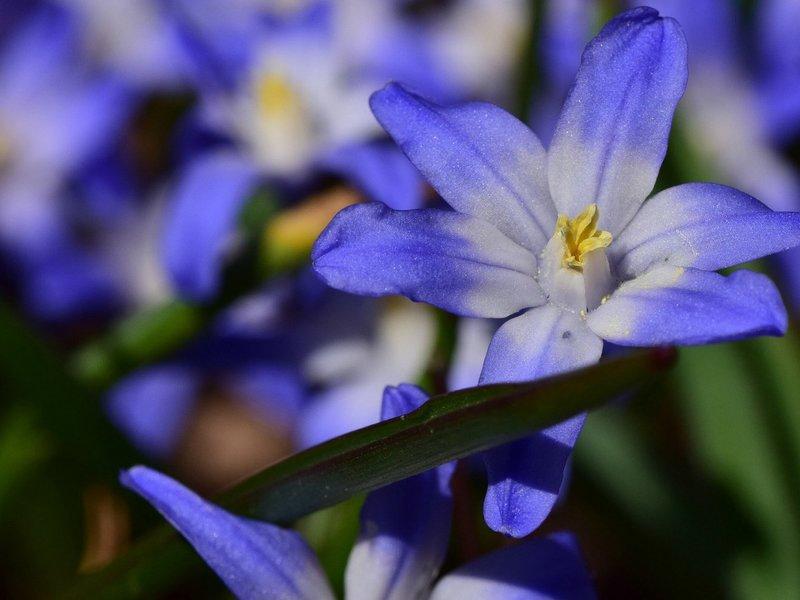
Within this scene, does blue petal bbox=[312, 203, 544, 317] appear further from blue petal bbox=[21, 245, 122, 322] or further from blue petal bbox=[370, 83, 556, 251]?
blue petal bbox=[21, 245, 122, 322]

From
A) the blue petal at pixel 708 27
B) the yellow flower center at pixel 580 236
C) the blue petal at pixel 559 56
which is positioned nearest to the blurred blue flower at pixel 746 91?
the blue petal at pixel 708 27

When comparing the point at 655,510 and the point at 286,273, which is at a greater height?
the point at 286,273

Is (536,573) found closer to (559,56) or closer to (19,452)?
(19,452)

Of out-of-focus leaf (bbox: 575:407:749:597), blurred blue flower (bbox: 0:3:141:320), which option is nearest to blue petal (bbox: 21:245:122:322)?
blurred blue flower (bbox: 0:3:141:320)

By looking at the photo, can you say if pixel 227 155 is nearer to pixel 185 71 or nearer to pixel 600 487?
pixel 185 71

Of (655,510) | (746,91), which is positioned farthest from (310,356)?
(746,91)

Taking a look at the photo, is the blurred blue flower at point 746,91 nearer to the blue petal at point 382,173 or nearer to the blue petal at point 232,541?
the blue petal at point 382,173

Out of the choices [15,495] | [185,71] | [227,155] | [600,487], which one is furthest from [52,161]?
[600,487]
